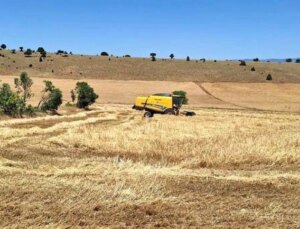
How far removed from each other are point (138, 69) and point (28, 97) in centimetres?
7573

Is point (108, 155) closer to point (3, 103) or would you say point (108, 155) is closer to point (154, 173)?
point (154, 173)

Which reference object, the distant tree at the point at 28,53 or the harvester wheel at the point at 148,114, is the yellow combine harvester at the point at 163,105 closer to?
the harvester wheel at the point at 148,114

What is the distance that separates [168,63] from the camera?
140500 millimetres

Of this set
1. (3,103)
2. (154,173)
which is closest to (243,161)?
(154,173)

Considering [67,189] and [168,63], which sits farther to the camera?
[168,63]

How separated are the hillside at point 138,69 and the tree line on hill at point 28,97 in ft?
164

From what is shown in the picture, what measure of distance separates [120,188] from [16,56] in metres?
134

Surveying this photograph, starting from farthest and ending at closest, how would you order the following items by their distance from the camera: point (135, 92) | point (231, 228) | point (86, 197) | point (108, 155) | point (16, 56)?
point (16, 56), point (135, 92), point (108, 155), point (86, 197), point (231, 228)

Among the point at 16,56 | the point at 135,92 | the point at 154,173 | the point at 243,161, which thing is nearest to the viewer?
the point at 154,173

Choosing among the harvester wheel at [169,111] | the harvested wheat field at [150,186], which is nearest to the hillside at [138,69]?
the harvester wheel at [169,111]

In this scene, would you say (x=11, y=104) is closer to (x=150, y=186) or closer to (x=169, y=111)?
(x=169, y=111)

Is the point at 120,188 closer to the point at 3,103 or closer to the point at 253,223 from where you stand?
the point at 253,223

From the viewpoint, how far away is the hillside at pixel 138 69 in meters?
120

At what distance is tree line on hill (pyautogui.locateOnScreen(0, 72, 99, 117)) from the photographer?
145ft
